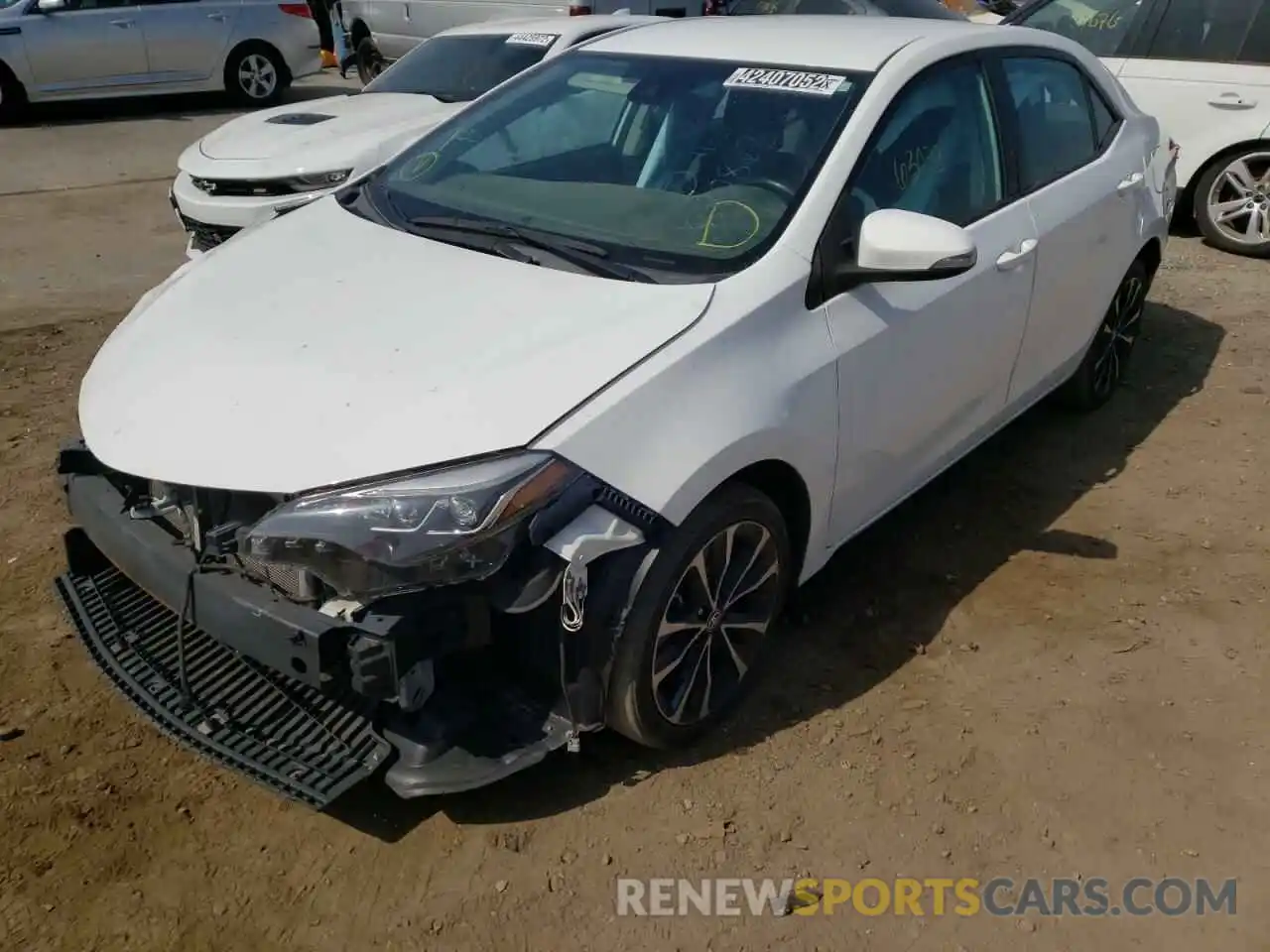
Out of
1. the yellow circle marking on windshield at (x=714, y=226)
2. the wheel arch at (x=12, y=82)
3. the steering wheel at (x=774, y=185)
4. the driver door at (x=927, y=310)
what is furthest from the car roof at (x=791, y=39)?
the wheel arch at (x=12, y=82)

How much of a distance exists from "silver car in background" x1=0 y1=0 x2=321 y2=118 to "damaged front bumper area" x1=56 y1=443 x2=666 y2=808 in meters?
10.8

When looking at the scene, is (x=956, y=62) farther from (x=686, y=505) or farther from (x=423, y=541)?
(x=423, y=541)

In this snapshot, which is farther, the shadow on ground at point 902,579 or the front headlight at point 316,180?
the front headlight at point 316,180

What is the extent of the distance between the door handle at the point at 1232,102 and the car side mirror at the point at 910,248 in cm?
577

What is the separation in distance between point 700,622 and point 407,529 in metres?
0.88

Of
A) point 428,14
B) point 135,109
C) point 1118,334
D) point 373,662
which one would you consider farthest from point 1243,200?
point 135,109

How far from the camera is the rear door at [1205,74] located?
24.5ft

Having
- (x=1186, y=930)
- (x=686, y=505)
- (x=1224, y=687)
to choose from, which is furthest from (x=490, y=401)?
(x=1224, y=687)

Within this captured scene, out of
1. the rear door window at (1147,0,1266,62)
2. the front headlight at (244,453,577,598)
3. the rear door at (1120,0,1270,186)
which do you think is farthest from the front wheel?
the front headlight at (244,453,577,598)

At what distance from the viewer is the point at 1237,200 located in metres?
7.73

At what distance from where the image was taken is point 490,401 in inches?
98.0

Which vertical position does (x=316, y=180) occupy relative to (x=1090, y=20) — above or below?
below

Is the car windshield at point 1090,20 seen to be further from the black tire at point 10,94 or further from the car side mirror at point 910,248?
the black tire at point 10,94

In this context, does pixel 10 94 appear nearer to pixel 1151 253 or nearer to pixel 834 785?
pixel 1151 253
